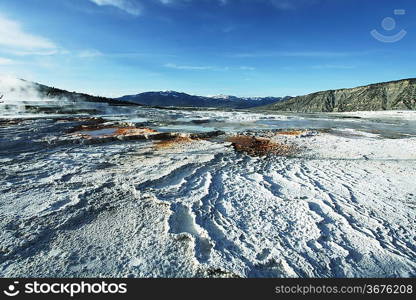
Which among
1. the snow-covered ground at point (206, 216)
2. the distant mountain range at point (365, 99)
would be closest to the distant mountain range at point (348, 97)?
the distant mountain range at point (365, 99)

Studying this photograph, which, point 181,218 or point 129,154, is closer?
point 181,218

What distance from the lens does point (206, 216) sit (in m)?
3.57

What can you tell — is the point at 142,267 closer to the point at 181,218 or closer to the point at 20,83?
the point at 181,218

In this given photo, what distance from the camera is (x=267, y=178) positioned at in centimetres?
506

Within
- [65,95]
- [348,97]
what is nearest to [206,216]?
[65,95]

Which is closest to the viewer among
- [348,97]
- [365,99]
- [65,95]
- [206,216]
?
[206,216]

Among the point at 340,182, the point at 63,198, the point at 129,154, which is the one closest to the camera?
the point at 63,198

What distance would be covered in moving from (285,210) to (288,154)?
11.1ft

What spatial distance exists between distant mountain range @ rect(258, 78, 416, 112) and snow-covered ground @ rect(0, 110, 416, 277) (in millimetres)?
52561

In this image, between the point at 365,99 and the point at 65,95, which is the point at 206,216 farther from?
the point at 365,99

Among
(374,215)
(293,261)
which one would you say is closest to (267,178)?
(374,215)

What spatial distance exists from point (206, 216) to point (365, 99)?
66016 millimetres

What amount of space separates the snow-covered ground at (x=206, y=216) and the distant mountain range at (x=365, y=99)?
52.6 m

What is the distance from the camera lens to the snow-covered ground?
8.59 ft
